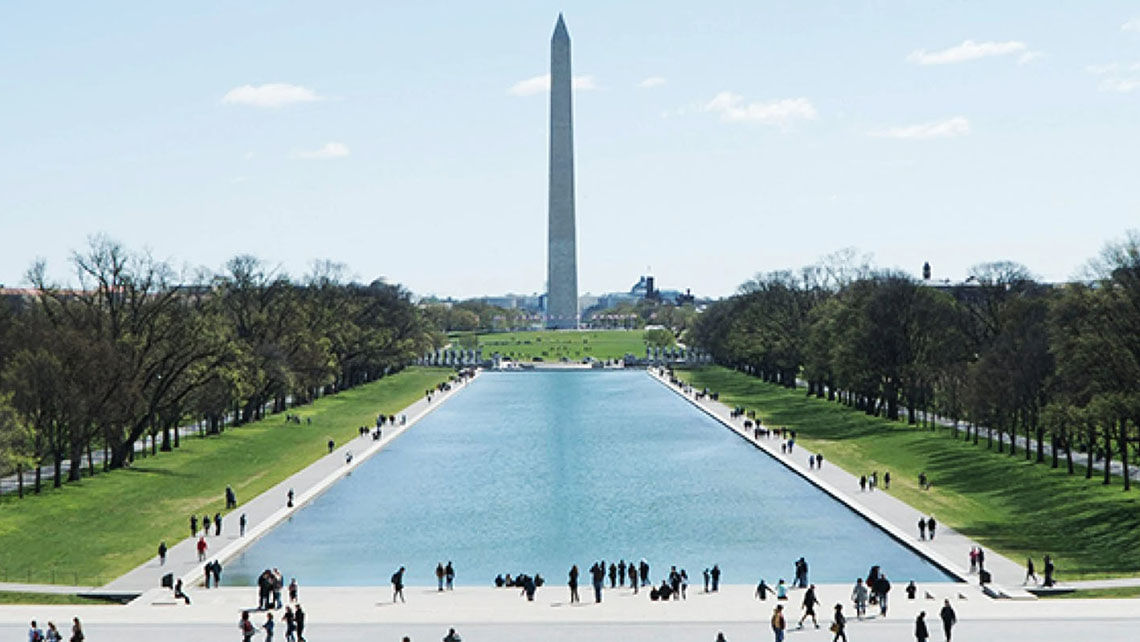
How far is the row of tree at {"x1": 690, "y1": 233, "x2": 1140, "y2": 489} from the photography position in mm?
47781

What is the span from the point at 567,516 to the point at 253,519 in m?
11.4

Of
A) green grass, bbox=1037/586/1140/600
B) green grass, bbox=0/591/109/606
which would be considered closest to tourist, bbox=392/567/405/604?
green grass, bbox=0/591/109/606

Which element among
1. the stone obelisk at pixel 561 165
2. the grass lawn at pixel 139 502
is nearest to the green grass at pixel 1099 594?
the grass lawn at pixel 139 502

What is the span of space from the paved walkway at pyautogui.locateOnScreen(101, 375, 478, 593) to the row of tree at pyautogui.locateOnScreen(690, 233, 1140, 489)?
28213 mm

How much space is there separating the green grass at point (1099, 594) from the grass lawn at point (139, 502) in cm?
2486

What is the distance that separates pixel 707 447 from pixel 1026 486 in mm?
22976

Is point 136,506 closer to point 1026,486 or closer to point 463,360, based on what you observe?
point 1026,486

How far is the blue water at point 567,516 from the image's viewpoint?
1594 inches

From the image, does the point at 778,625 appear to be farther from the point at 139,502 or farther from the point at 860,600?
the point at 139,502

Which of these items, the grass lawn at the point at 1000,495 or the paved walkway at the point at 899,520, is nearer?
the paved walkway at the point at 899,520

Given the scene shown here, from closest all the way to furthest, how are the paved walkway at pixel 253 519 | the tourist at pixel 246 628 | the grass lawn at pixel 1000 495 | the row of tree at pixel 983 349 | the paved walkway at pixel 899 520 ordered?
1. the tourist at pixel 246 628
2. the paved walkway at pixel 899 520
3. the paved walkway at pixel 253 519
4. the grass lawn at pixel 1000 495
5. the row of tree at pixel 983 349

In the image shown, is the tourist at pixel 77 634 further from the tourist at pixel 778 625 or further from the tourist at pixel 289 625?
the tourist at pixel 778 625

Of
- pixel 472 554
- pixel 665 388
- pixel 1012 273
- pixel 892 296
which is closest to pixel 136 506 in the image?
pixel 472 554

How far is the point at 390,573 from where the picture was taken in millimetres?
39562
